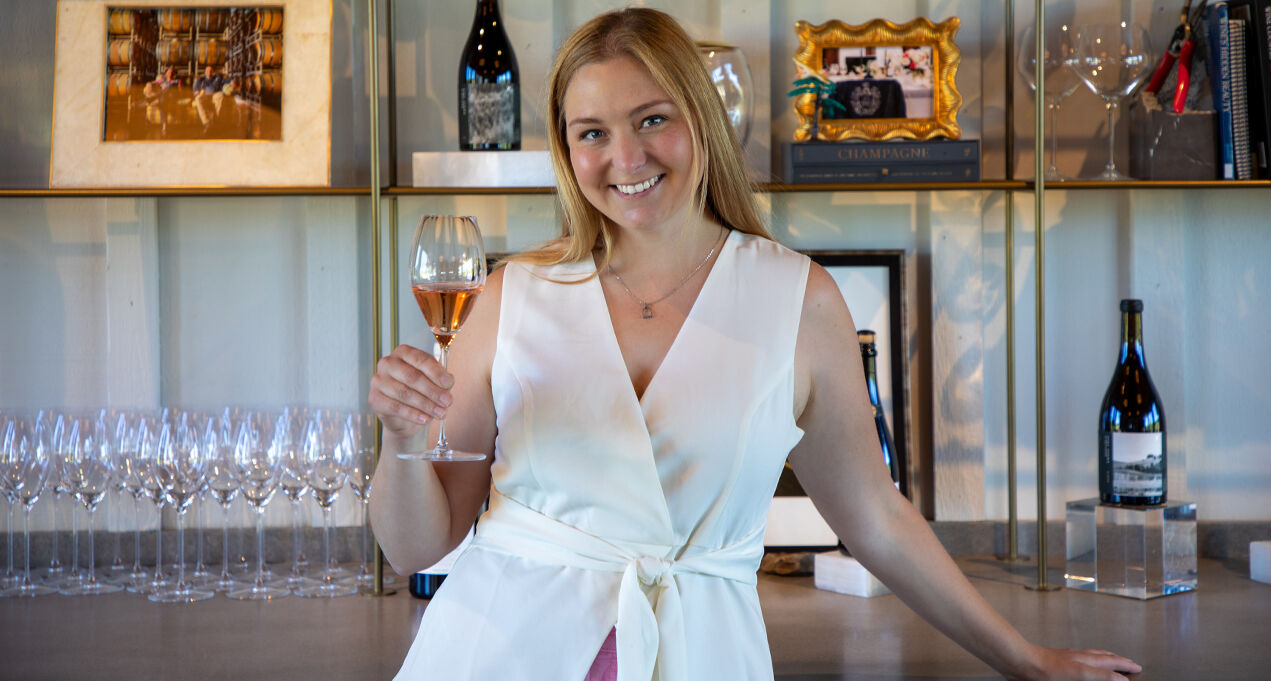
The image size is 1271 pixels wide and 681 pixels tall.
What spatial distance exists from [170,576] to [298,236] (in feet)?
2.09

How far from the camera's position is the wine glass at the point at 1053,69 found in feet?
6.64

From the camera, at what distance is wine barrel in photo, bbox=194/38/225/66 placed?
1.98 meters

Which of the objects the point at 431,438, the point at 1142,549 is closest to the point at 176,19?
the point at 431,438

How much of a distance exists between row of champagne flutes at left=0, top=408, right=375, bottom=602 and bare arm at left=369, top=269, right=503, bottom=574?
61cm

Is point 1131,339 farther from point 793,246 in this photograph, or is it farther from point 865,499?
point 865,499

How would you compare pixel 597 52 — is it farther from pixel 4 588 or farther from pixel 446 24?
pixel 4 588

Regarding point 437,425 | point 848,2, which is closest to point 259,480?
point 437,425

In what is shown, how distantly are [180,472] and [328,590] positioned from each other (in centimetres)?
31

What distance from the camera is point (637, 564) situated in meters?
1.25

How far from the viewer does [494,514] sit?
4.39 ft

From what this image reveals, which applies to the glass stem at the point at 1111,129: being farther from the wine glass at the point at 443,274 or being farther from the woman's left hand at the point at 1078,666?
the wine glass at the point at 443,274

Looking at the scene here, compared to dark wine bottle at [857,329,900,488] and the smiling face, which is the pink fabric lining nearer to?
the smiling face

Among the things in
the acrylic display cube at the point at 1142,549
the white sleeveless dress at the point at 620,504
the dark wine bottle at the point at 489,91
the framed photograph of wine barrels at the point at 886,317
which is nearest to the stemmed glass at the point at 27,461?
the dark wine bottle at the point at 489,91

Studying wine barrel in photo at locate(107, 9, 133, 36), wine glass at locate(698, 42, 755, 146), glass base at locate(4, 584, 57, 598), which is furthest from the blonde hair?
glass base at locate(4, 584, 57, 598)
